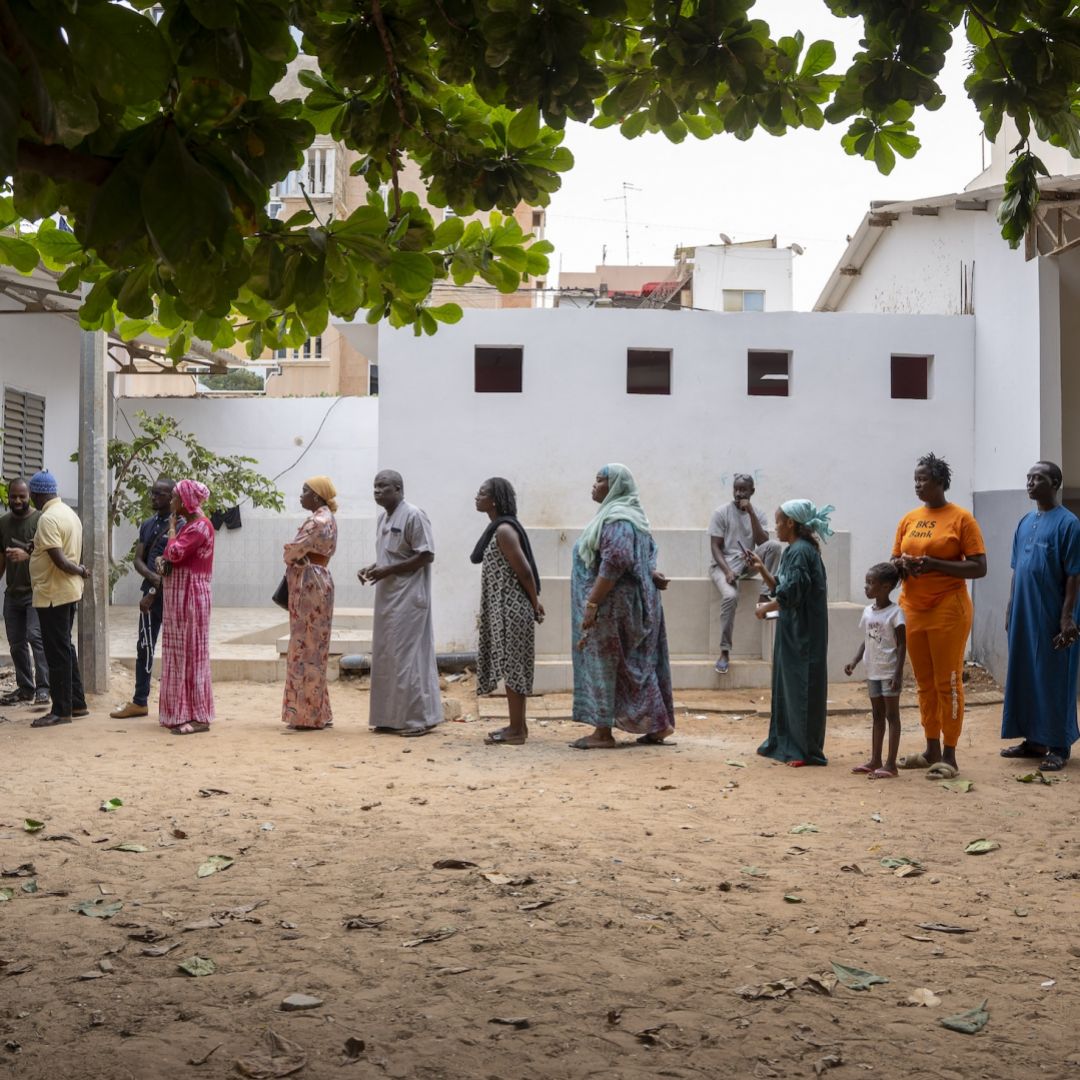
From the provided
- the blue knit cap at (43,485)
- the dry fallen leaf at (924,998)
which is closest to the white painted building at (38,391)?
the blue knit cap at (43,485)

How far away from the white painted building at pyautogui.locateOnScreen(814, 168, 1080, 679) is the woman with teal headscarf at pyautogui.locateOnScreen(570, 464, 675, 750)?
5.17 m

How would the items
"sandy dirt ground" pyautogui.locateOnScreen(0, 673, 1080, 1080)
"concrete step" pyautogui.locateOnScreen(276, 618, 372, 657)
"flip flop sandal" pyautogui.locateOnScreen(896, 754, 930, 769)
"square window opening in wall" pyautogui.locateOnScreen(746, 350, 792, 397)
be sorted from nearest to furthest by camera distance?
1. "sandy dirt ground" pyautogui.locateOnScreen(0, 673, 1080, 1080)
2. "flip flop sandal" pyautogui.locateOnScreen(896, 754, 930, 769)
3. "concrete step" pyautogui.locateOnScreen(276, 618, 372, 657)
4. "square window opening in wall" pyautogui.locateOnScreen(746, 350, 792, 397)

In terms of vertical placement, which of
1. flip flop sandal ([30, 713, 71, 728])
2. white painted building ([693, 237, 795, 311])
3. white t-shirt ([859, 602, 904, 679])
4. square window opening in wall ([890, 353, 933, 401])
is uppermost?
white painted building ([693, 237, 795, 311])

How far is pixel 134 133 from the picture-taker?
6.18 feet

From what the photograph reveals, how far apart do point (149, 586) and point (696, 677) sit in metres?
5.15

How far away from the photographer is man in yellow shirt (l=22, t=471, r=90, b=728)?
870 cm

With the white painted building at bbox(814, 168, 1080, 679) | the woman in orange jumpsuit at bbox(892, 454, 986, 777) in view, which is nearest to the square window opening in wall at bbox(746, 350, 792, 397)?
the white painted building at bbox(814, 168, 1080, 679)

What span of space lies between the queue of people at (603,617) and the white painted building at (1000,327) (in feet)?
13.7

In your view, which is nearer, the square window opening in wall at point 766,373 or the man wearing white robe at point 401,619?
the man wearing white robe at point 401,619

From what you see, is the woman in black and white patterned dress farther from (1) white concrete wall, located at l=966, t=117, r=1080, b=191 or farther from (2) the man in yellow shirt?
(1) white concrete wall, located at l=966, t=117, r=1080, b=191

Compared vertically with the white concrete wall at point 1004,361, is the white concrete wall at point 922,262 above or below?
above

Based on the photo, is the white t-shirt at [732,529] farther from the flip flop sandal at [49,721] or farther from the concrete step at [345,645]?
A: the flip flop sandal at [49,721]

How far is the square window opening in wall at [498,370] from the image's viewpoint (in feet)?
43.9

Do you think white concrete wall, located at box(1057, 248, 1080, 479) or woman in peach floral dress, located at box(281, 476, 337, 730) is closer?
woman in peach floral dress, located at box(281, 476, 337, 730)
